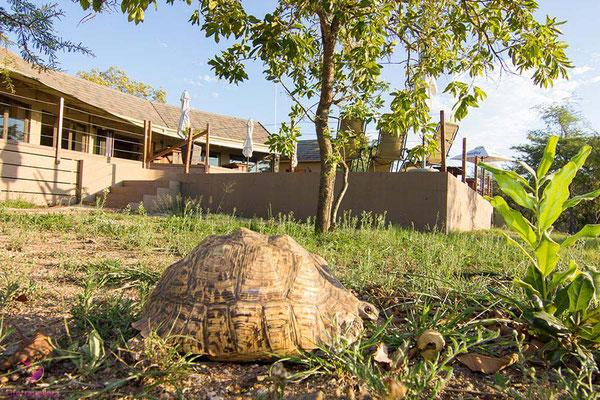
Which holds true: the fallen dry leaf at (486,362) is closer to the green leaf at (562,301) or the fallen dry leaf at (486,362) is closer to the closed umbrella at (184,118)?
the green leaf at (562,301)

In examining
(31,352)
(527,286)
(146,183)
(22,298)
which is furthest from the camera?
(146,183)

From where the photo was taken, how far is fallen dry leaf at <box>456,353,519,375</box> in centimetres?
158

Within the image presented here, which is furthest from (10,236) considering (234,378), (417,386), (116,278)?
(417,386)

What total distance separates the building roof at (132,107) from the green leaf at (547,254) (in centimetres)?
1396

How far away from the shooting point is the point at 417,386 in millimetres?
1294

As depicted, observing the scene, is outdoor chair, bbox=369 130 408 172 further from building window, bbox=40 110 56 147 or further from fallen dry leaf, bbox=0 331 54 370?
building window, bbox=40 110 56 147

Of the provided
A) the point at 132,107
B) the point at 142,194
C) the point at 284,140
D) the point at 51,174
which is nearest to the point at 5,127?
the point at 51,174

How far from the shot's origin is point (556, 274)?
1.72 meters

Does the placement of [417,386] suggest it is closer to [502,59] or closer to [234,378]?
[234,378]

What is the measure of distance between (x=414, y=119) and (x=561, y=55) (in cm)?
161

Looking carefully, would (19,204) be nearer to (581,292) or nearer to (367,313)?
(367,313)

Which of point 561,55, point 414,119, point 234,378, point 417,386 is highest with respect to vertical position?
point 561,55

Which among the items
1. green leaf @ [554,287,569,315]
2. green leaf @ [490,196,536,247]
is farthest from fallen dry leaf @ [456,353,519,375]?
green leaf @ [490,196,536,247]

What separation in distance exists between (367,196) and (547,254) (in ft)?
19.7
